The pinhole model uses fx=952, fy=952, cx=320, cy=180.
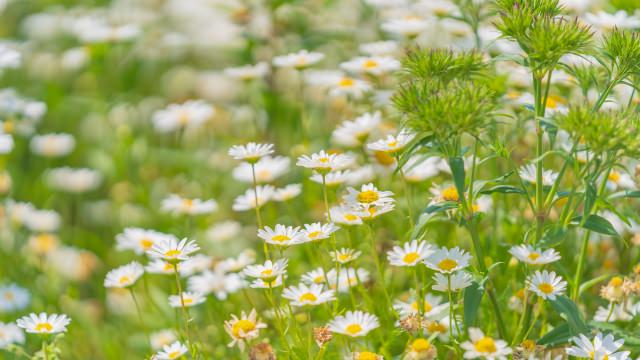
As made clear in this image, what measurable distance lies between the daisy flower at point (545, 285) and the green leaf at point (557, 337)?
0.07 m

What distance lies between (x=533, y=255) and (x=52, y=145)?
228cm

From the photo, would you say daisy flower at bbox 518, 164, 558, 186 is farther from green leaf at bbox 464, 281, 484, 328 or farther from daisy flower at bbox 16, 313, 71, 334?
daisy flower at bbox 16, 313, 71, 334

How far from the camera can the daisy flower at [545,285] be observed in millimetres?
1685

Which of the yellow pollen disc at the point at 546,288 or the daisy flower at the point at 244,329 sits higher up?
the yellow pollen disc at the point at 546,288

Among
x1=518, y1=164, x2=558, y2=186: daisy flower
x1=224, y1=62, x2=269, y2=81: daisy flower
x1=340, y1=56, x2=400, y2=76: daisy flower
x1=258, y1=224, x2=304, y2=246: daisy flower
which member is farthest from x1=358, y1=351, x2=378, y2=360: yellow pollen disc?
x1=224, y1=62, x2=269, y2=81: daisy flower

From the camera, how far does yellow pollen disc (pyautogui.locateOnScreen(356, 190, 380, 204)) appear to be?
1.81 meters

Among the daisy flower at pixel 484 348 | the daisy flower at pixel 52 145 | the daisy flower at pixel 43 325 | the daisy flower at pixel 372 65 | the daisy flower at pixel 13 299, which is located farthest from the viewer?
the daisy flower at pixel 52 145

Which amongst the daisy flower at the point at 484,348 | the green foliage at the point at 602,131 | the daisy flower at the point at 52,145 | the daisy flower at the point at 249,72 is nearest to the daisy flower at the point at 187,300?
the daisy flower at the point at 484,348

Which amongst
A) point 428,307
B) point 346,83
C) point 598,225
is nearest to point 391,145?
point 428,307

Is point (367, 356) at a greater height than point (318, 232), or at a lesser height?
lesser

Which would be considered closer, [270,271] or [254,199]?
[270,271]

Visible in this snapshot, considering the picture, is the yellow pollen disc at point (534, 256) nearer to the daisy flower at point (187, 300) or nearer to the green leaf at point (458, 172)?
the green leaf at point (458, 172)

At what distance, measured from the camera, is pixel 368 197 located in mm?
1822

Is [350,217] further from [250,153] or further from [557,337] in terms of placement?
[557,337]
